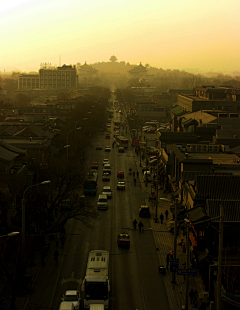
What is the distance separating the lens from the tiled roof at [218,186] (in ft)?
67.2

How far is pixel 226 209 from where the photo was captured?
60.8ft

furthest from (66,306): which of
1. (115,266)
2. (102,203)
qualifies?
(102,203)

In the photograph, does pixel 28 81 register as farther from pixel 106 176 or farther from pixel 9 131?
pixel 106 176

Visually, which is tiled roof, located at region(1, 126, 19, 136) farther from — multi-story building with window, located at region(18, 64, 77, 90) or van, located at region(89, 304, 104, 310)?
multi-story building with window, located at region(18, 64, 77, 90)

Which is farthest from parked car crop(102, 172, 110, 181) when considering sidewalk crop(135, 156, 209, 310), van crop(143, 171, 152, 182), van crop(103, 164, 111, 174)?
sidewalk crop(135, 156, 209, 310)

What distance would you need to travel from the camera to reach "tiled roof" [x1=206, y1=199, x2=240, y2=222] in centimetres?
1828

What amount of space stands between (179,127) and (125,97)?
260ft

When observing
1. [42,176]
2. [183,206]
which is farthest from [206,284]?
[42,176]

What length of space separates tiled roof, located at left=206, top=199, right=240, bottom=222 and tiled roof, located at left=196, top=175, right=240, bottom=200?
4.99 feet

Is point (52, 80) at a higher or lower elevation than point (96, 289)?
higher

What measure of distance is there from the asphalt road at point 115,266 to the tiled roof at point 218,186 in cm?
363

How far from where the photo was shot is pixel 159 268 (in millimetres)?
19312

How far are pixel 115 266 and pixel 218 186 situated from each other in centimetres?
553

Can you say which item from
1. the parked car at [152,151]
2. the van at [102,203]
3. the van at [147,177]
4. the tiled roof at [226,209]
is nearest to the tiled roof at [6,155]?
the van at [102,203]
